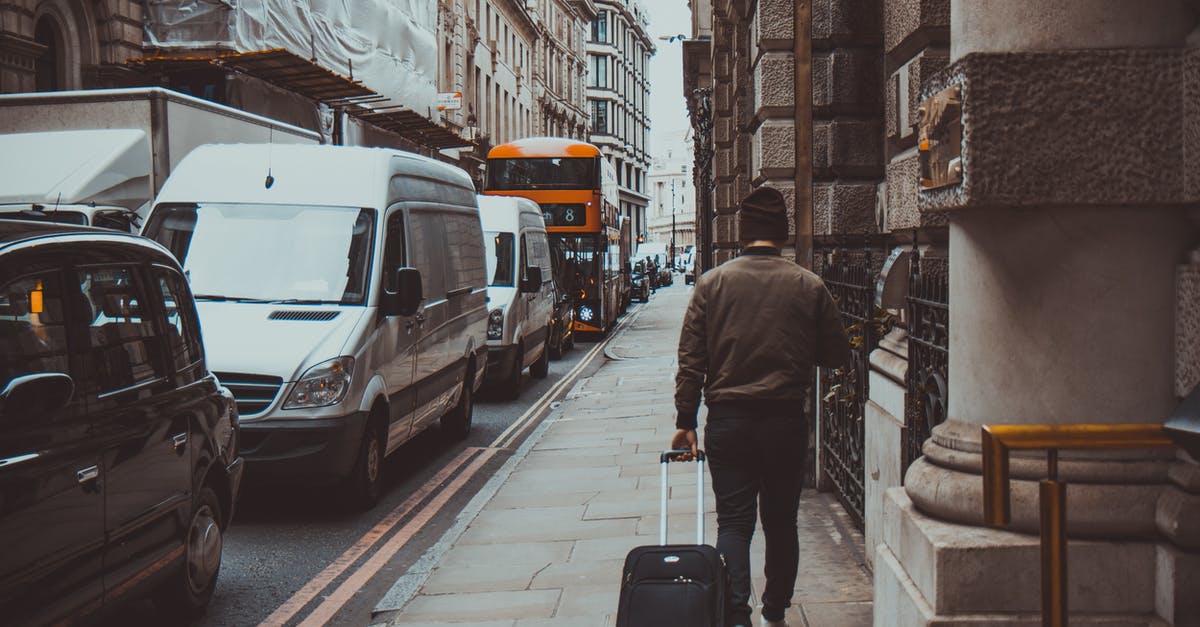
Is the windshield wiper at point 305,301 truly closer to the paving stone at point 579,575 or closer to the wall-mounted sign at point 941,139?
the paving stone at point 579,575

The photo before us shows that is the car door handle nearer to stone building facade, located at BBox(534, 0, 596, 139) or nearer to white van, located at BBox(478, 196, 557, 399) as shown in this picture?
white van, located at BBox(478, 196, 557, 399)

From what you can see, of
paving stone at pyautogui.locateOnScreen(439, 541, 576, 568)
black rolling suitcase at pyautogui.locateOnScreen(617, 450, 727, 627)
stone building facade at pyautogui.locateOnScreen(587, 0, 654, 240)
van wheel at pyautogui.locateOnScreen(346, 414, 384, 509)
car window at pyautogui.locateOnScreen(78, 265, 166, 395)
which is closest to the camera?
black rolling suitcase at pyautogui.locateOnScreen(617, 450, 727, 627)

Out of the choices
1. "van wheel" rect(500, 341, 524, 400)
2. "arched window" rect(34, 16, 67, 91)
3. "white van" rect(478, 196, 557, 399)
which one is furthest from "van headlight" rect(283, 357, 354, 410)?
"arched window" rect(34, 16, 67, 91)

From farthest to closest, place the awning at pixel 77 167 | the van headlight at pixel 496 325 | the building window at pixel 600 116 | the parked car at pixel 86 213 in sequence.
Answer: the building window at pixel 600 116, the van headlight at pixel 496 325, the awning at pixel 77 167, the parked car at pixel 86 213

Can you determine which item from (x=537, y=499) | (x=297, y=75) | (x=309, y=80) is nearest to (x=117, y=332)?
(x=537, y=499)

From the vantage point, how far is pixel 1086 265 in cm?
364

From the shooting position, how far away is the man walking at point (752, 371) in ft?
15.7

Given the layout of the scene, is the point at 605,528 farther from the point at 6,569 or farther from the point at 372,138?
the point at 372,138

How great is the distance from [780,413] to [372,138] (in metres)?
26.2

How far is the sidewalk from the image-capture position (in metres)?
5.81

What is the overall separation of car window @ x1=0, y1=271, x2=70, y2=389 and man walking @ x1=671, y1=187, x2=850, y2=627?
7.58ft

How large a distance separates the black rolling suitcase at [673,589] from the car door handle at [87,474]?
198 cm

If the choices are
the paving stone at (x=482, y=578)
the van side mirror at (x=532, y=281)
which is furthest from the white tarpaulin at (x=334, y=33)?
the paving stone at (x=482, y=578)

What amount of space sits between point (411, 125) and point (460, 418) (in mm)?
20664
